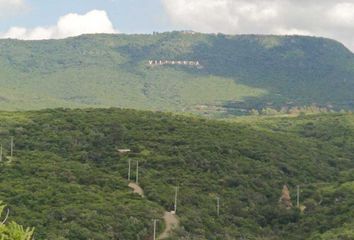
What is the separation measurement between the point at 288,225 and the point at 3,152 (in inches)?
1757

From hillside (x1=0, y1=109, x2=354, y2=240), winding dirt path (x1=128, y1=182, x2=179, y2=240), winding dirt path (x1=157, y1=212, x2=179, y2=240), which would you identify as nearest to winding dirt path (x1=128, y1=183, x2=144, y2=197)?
winding dirt path (x1=128, y1=182, x2=179, y2=240)

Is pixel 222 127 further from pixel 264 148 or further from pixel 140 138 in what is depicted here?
pixel 140 138

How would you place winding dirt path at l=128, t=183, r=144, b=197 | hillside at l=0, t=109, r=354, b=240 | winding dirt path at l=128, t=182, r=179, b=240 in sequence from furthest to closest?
winding dirt path at l=128, t=183, r=144, b=197 → winding dirt path at l=128, t=182, r=179, b=240 → hillside at l=0, t=109, r=354, b=240

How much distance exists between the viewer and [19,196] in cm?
7994

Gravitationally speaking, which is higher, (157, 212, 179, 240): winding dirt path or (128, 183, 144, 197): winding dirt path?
(128, 183, 144, 197): winding dirt path

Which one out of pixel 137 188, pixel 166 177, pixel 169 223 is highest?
pixel 166 177

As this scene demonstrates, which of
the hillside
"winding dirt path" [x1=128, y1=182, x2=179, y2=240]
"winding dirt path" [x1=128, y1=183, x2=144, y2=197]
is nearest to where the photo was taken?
the hillside

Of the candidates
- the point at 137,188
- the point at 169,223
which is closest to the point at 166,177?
the point at 137,188

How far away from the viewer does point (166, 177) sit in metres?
102

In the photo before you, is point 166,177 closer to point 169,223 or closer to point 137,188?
point 137,188

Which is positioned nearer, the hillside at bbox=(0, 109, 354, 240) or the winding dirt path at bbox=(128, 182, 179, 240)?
the hillside at bbox=(0, 109, 354, 240)

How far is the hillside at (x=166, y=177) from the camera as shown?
3135 inches

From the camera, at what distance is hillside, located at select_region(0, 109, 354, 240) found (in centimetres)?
7962

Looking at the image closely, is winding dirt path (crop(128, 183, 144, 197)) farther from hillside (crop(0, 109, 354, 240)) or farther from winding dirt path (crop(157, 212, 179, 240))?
Result: winding dirt path (crop(157, 212, 179, 240))
